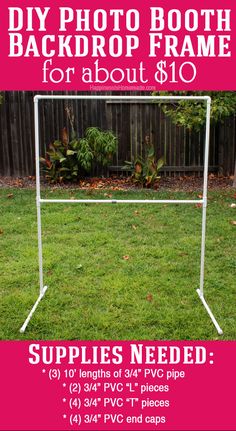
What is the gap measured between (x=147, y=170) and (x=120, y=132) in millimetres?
1050

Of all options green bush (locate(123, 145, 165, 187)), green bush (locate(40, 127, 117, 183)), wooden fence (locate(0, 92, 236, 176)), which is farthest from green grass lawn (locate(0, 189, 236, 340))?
wooden fence (locate(0, 92, 236, 176))

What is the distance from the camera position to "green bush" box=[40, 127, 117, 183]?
7.89 metres

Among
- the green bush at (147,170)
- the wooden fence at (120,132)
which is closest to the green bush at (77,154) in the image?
the wooden fence at (120,132)

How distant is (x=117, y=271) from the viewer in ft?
15.0

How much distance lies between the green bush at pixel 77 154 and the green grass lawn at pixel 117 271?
127 cm

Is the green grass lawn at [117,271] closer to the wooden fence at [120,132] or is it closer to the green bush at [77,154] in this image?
the green bush at [77,154]

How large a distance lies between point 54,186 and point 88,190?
2.28 feet

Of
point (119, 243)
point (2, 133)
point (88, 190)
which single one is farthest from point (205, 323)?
point (2, 133)

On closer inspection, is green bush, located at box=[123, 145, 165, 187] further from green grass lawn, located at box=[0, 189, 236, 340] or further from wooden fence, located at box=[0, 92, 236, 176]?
green grass lawn, located at box=[0, 189, 236, 340]

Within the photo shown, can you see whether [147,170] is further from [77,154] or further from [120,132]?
[77,154]

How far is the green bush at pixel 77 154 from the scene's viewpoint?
789 cm

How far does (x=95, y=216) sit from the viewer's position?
6.37 metres

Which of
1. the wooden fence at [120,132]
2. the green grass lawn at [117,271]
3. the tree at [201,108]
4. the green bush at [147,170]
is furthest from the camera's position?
the wooden fence at [120,132]

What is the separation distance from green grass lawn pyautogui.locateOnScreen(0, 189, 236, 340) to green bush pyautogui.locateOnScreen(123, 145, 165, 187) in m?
1.11
